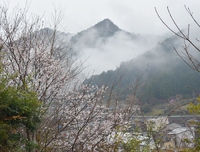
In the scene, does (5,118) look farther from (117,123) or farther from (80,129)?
(117,123)

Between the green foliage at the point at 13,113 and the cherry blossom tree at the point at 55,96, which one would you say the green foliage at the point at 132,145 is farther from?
the green foliage at the point at 13,113

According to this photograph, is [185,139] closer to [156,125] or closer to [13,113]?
[156,125]

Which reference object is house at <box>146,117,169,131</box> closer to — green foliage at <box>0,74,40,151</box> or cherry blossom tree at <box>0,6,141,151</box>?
cherry blossom tree at <box>0,6,141,151</box>

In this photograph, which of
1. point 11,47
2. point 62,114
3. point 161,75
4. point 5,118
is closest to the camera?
point 5,118

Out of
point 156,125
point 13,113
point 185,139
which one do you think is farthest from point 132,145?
point 13,113

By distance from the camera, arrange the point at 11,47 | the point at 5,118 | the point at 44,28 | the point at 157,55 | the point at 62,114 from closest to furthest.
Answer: the point at 5,118 → the point at 11,47 → the point at 62,114 → the point at 44,28 → the point at 157,55

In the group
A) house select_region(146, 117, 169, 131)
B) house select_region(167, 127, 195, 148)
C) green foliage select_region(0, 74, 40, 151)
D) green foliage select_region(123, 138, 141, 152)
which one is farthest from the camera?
green foliage select_region(123, 138, 141, 152)

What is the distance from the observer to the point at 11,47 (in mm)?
5504

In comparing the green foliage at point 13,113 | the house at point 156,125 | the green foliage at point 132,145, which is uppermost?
the green foliage at point 13,113

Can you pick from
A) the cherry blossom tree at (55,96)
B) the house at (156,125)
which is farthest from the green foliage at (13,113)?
the house at (156,125)

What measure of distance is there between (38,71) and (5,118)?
184 centimetres

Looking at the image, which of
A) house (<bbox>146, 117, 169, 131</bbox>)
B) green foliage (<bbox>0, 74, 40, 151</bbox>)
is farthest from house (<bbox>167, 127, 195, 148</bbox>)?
green foliage (<bbox>0, 74, 40, 151</bbox>)

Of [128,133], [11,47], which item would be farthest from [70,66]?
[128,133]

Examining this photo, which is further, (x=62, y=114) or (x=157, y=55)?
(x=157, y=55)
